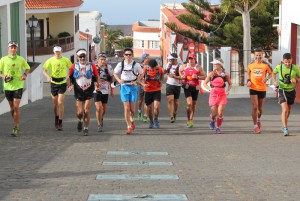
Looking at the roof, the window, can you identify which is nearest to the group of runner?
the roof

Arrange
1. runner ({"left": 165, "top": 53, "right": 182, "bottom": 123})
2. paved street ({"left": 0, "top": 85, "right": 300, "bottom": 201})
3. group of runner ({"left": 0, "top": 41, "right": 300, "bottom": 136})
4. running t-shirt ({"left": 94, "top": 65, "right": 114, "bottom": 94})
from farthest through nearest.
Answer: runner ({"left": 165, "top": 53, "right": 182, "bottom": 123}), running t-shirt ({"left": 94, "top": 65, "right": 114, "bottom": 94}), group of runner ({"left": 0, "top": 41, "right": 300, "bottom": 136}), paved street ({"left": 0, "top": 85, "right": 300, "bottom": 201})

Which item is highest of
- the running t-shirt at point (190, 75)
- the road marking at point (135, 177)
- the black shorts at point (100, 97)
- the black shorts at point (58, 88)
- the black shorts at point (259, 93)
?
the running t-shirt at point (190, 75)

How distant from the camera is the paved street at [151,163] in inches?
275

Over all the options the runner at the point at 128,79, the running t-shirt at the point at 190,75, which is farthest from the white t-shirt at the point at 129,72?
the running t-shirt at the point at 190,75

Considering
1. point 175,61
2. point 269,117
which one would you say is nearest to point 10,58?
point 175,61

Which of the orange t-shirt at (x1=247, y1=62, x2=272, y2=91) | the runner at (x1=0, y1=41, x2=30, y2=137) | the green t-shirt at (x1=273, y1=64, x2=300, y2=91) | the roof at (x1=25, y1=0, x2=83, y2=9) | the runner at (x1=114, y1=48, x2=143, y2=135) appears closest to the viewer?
the runner at (x1=0, y1=41, x2=30, y2=137)

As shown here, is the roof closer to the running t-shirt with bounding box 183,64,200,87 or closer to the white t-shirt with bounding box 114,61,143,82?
the running t-shirt with bounding box 183,64,200,87

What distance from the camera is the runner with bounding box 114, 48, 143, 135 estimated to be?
12.8 metres

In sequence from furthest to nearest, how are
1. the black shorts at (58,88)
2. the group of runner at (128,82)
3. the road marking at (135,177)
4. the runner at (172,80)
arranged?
the runner at (172,80), the black shorts at (58,88), the group of runner at (128,82), the road marking at (135,177)

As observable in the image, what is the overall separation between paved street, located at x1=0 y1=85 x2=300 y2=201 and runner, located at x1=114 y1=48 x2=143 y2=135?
1.34 feet

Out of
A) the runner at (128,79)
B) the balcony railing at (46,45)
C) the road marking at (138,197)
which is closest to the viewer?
the road marking at (138,197)

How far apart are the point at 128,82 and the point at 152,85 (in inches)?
60.0

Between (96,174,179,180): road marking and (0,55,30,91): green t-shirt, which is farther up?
(0,55,30,91): green t-shirt

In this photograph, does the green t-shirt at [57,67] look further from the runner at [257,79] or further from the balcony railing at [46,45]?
the balcony railing at [46,45]
